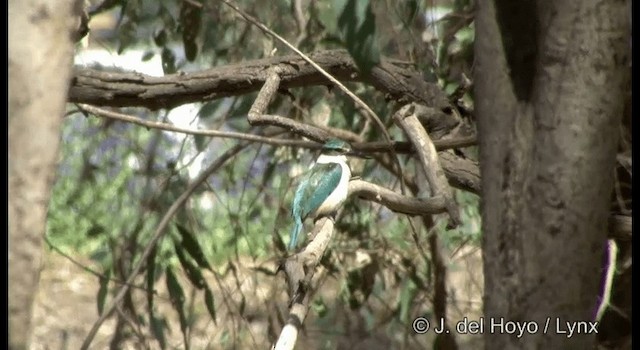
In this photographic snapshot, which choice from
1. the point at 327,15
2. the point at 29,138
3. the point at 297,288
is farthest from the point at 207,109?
the point at 29,138

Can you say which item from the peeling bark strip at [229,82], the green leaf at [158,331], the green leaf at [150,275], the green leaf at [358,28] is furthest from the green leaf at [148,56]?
the green leaf at [358,28]

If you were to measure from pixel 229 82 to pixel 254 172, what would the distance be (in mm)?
1465

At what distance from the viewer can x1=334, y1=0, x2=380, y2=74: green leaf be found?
1.79 meters

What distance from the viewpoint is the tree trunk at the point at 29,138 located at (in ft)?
3.24

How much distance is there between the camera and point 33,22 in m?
1.00

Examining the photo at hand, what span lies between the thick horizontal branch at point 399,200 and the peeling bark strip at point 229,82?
367mm

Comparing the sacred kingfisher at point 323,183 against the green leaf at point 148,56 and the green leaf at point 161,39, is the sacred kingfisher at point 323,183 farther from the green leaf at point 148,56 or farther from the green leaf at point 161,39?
the green leaf at point 148,56

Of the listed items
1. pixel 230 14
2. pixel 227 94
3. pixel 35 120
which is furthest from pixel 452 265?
pixel 35 120

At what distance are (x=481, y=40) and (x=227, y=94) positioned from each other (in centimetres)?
84

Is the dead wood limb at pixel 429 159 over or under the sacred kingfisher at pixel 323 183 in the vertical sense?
over

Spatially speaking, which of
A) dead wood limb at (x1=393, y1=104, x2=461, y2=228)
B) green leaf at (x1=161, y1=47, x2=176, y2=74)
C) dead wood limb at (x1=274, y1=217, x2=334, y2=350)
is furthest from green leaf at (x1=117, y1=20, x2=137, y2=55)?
dead wood limb at (x1=274, y1=217, x2=334, y2=350)

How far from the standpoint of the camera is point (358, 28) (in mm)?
1804

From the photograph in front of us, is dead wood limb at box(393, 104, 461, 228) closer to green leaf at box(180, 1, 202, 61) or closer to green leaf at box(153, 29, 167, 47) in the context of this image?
green leaf at box(180, 1, 202, 61)

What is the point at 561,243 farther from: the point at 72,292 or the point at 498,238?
the point at 72,292
